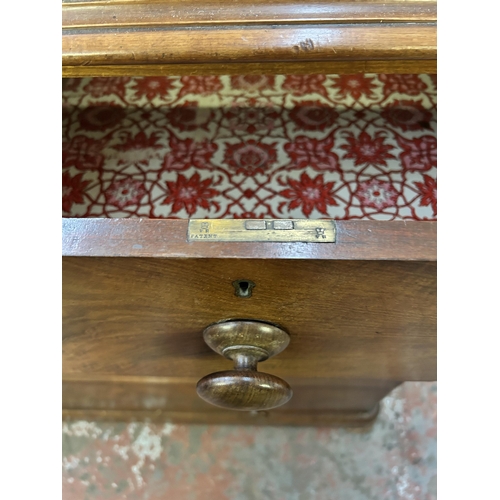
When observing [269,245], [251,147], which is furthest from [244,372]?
[251,147]

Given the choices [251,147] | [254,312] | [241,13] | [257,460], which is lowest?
[257,460]

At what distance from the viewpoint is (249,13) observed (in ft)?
2.52

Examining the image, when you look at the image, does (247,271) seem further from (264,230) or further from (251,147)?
(251,147)

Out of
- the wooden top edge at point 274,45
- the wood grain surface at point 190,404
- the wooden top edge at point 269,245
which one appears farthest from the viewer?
the wood grain surface at point 190,404

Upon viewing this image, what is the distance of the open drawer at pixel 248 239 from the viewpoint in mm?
597

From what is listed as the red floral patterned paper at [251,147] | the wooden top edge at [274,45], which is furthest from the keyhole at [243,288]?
the wooden top edge at [274,45]

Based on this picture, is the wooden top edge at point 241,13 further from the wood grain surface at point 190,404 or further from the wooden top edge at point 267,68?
the wood grain surface at point 190,404

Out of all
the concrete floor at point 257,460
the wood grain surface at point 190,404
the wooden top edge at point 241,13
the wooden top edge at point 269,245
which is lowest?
the concrete floor at point 257,460

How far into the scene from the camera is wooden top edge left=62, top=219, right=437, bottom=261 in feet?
1.92

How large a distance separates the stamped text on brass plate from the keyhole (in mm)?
59

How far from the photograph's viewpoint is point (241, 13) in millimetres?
767

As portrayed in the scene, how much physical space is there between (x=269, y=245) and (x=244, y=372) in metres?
0.17

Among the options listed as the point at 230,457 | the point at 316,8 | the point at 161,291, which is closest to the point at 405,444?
the point at 230,457

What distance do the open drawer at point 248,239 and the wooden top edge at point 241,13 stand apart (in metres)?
0.13
